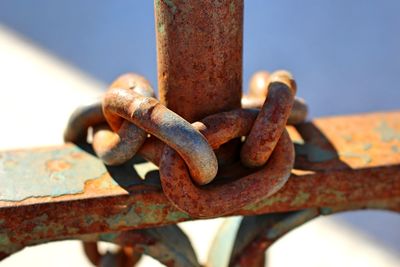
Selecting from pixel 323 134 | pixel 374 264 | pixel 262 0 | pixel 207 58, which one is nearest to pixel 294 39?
pixel 262 0

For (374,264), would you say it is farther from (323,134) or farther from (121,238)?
(121,238)

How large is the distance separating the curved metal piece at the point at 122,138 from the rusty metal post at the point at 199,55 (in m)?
0.04

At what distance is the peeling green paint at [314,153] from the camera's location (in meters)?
0.78

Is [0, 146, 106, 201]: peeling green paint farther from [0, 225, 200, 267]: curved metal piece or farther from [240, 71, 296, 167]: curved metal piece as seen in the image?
[240, 71, 296, 167]: curved metal piece

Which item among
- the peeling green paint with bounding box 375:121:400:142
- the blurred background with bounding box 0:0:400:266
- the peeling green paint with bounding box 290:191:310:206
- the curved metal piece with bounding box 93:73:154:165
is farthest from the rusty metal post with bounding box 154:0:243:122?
the blurred background with bounding box 0:0:400:266

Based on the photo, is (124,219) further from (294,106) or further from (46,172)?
(294,106)

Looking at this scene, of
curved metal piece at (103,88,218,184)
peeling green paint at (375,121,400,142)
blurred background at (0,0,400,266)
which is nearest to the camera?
curved metal piece at (103,88,218,184)

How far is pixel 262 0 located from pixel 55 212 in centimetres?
238

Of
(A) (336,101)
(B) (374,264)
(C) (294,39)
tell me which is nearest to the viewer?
(B) (374,264)

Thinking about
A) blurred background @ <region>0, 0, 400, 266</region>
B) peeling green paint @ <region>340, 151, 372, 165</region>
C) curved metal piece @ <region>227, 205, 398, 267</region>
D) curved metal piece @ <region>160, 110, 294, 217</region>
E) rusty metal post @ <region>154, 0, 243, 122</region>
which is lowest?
blurred background @ <region>0, 0, 400, 266</region>

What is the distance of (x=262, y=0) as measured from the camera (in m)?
2.89

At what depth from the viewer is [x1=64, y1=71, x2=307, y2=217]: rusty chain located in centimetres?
61

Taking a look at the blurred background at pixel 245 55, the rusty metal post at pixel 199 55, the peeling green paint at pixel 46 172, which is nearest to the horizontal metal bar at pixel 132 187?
the peeling green paint at pixel 46 172

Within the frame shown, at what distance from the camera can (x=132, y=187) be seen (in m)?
0.70
